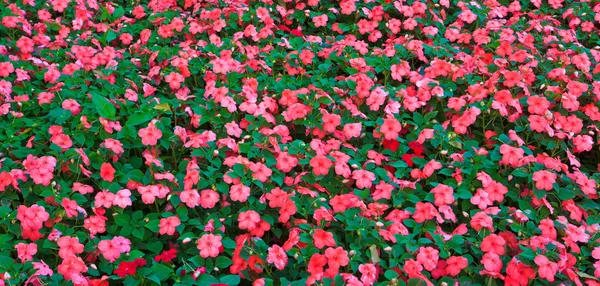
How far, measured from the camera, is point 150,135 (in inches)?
119

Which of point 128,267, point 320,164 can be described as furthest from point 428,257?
point 128,267

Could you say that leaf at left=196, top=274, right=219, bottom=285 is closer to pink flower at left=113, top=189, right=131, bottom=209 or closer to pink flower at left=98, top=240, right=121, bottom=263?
pink flower at left=98, top=240, right=121, bottom=263

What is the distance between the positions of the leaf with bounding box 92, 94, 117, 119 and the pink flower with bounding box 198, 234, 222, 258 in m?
1.02

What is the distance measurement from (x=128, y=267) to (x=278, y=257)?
1.96ft

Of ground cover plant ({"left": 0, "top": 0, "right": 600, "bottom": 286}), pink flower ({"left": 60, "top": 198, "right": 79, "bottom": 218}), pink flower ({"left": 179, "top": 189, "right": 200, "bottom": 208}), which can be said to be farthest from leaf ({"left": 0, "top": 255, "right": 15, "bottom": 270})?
pink flower ({"left": 179, "top": 189, "right": 200, "bottom": 208})

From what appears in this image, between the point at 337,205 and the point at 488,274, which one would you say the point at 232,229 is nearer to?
the point at 337,205

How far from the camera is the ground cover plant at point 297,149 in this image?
8.24 feet

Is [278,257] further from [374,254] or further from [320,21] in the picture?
[320,21]

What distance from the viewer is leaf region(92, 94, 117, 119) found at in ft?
10.4

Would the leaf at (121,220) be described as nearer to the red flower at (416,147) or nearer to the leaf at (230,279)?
the leaf at (230,279)

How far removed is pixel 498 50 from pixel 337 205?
1962 mm

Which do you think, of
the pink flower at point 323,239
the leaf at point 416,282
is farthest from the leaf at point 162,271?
the leaf at point 416,282

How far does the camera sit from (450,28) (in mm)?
4406

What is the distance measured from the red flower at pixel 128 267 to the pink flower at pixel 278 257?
0.51 metres
